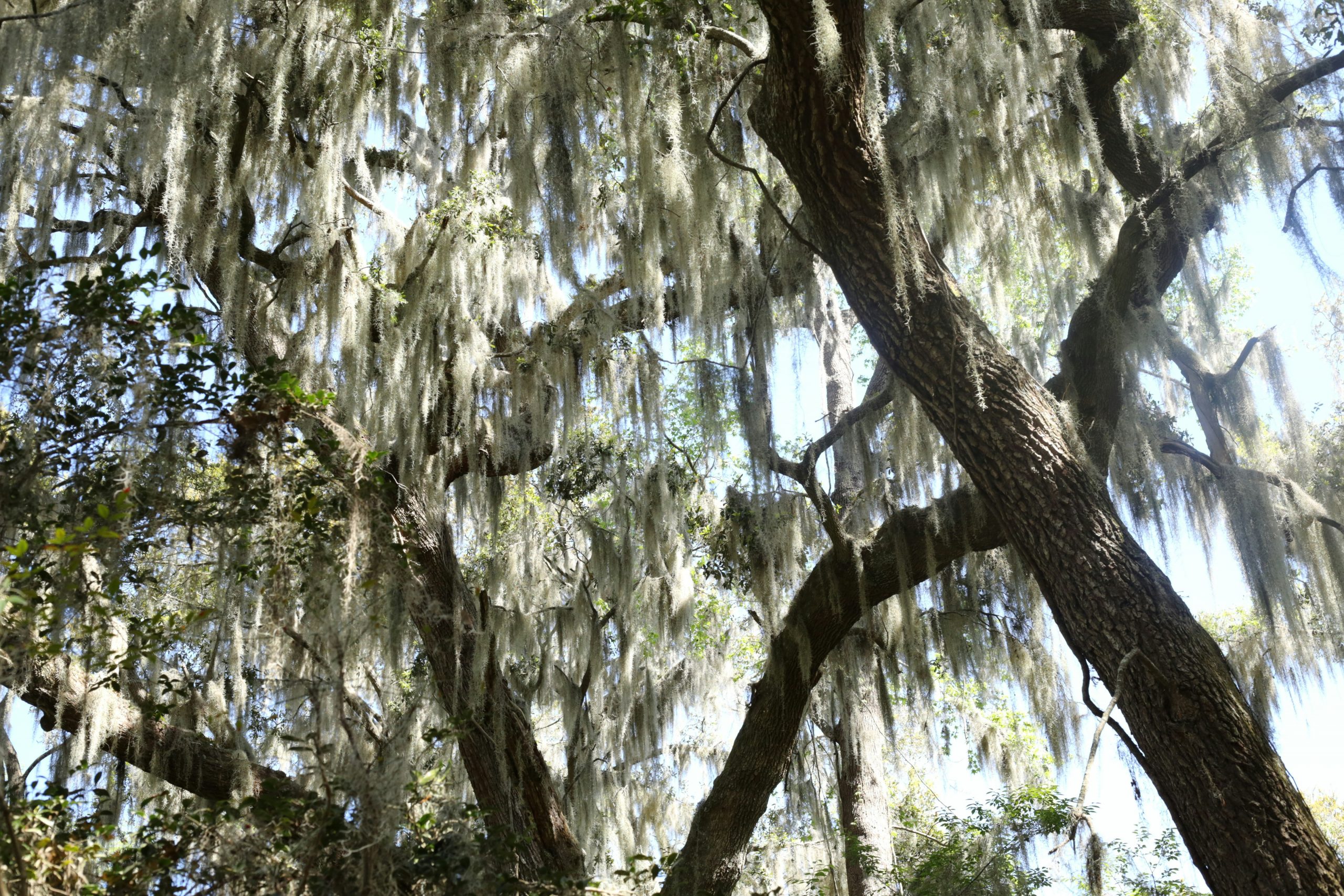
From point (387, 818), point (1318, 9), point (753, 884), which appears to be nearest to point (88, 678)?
point (387, 818)

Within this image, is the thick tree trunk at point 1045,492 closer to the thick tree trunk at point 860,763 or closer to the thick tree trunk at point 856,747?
the thick tree trunk at point 856,747

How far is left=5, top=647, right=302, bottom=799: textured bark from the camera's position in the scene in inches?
171

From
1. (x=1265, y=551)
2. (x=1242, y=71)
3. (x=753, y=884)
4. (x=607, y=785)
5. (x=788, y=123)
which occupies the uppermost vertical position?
(x=1242, y=71)

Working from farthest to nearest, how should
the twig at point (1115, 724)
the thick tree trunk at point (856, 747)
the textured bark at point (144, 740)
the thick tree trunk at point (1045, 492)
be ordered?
the thick tree trunk at point (856, 747)
the textured bark at point (144, 740)
the twig at point (1115, 724)
the thick tree trunk at point (1045, 492)

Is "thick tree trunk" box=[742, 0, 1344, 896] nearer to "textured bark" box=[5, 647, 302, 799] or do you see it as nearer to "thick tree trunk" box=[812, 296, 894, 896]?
"thick tree trunk" box=[812, 296, 894, 896]

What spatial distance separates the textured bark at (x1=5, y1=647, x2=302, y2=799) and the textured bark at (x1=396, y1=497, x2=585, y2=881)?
2.58 ft

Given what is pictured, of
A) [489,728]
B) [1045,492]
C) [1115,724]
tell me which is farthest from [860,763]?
[1045,492]

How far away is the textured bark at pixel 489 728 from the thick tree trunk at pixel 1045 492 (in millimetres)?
2081

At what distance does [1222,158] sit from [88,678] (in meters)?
5.10

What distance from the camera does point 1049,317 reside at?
620cm

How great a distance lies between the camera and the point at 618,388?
550 cm

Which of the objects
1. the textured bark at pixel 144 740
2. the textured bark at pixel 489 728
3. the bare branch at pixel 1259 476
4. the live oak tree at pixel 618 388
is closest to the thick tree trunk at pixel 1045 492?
the live oak tree at pixel 618 388

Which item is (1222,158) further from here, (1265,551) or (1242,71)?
(1265,551)

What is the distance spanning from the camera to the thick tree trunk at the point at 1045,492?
2930 mm
